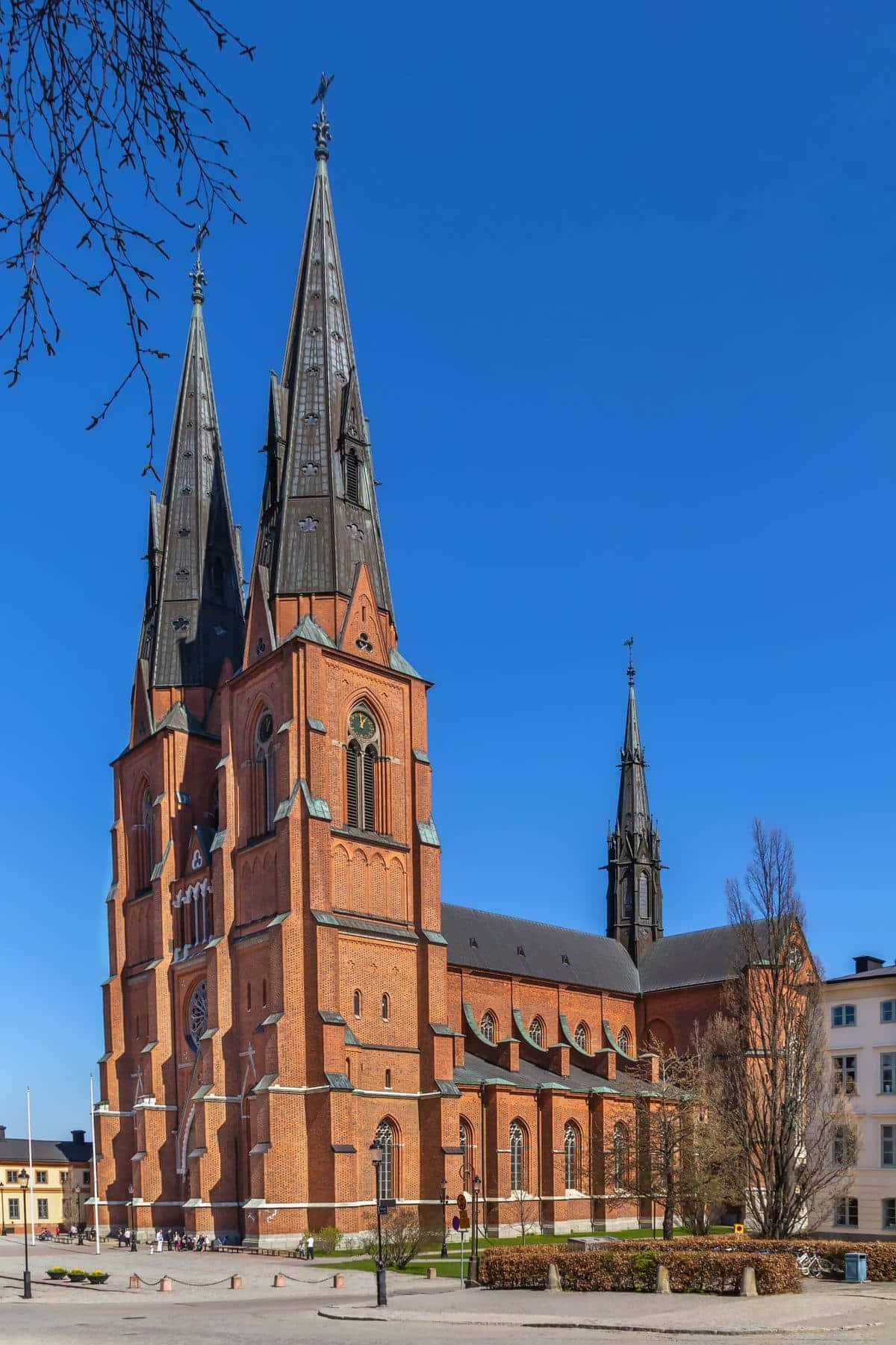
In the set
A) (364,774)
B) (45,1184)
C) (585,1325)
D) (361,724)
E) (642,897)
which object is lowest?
(45,1184)

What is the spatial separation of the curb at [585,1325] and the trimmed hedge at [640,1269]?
6.08 m

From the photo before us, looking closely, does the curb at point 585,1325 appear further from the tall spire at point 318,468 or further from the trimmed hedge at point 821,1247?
the tall spire at point 318,468

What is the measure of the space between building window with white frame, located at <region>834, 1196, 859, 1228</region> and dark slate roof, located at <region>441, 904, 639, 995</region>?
75.2ft

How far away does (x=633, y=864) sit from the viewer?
291ft

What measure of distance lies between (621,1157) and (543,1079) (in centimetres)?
947

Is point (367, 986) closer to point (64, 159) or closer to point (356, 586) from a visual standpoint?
point (356, 586)

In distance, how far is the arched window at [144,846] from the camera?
69500 millimetres

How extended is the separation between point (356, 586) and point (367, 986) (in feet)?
60.3

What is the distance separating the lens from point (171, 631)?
72.0m

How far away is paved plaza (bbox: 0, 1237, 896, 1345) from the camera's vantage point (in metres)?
25.0

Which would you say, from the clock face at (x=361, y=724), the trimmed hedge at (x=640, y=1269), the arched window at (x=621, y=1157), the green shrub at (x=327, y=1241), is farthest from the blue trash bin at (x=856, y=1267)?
the clock face at (x=361, y=724)

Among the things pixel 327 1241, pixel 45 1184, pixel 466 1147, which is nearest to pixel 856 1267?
pixel 327 1241

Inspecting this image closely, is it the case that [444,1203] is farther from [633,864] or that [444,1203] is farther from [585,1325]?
[633,864]

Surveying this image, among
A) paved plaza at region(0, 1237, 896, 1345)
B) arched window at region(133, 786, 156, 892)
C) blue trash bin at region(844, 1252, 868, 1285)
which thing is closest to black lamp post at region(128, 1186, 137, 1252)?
paved plaza at region(0, 1237, 896, 1345)
